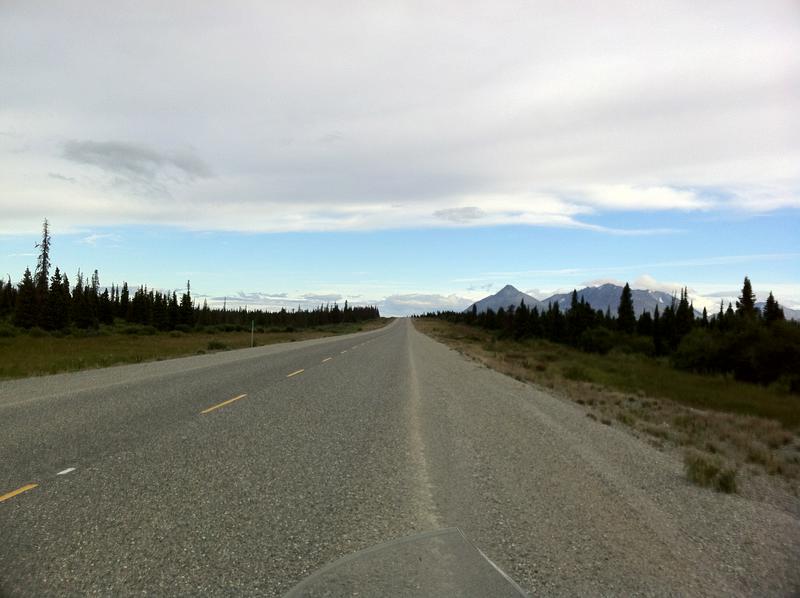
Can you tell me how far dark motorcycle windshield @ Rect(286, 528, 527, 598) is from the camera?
11.7 feet

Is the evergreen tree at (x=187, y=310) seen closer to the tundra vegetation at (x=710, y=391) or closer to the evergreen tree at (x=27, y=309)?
the evergreen tree at (x=27, y=309)

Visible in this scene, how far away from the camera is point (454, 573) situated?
3857mm

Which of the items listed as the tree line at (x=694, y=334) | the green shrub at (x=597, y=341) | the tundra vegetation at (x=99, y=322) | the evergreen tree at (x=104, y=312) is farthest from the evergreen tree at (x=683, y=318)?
the evergreen tree at (x=104, y=312)

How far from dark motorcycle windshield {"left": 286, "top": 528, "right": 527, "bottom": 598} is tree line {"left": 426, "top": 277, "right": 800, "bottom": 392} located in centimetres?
3486

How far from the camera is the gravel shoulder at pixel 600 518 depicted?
3.99 metres

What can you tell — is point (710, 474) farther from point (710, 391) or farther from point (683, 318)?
point (683, 318)

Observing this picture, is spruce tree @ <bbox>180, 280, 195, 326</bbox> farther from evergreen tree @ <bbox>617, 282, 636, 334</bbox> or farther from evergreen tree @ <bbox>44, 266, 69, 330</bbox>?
evergreen tree @ <bbox>617, 282, 636, 334</bbox>

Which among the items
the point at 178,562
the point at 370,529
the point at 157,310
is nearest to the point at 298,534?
the point at 370,529

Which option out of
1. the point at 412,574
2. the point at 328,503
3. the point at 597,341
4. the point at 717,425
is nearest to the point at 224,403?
the point at 328,503

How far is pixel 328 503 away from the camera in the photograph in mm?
5250

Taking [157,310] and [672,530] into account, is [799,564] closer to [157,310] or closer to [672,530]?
[672,530]

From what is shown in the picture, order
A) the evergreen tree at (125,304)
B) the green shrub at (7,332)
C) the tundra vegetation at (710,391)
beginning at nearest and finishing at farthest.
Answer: the tundra vegetation at (710,391), the green shrub at (7,332), the evergreen tree at (125,304)

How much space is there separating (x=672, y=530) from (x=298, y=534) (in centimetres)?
359

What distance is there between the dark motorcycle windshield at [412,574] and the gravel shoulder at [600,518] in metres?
0.20
